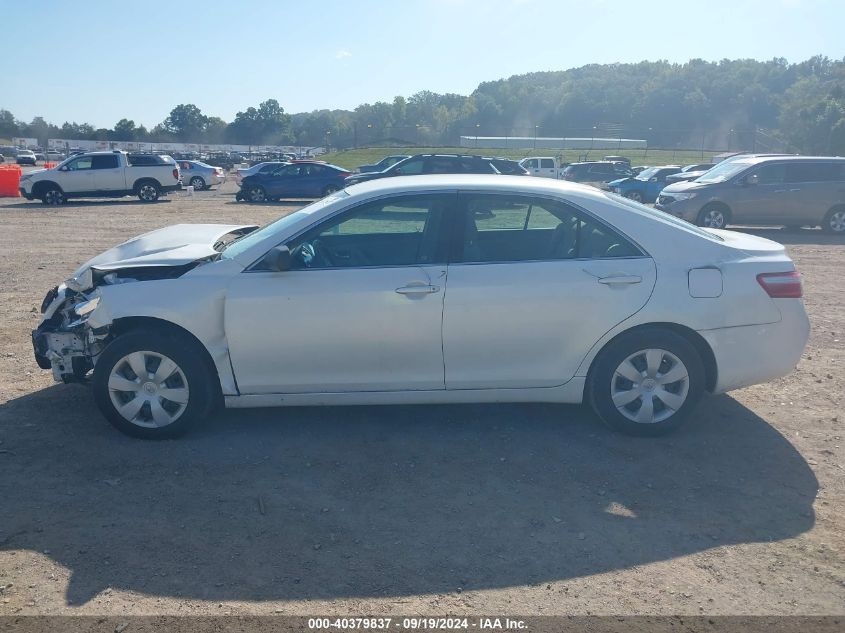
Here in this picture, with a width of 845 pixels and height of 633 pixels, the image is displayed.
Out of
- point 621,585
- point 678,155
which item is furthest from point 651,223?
point 678,155

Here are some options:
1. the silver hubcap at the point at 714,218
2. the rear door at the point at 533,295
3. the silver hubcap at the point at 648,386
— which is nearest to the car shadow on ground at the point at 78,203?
the silver hubcap at the point at 714,218

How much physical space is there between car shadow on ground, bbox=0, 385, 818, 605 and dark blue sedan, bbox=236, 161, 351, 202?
72.7 feet

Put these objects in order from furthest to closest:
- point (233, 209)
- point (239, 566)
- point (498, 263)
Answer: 1. point (233, 209)
2. point (498, 263)
3. point (239, 566)

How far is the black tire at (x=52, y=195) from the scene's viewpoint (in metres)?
25.2

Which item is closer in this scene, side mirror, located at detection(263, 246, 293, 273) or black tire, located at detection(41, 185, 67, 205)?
side mirror, located at detection(263, 246, 293, 273)

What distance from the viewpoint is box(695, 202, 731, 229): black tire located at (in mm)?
16969

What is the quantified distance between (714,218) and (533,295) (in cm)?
1376

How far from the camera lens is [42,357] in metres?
5.20

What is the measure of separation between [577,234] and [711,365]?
48.4 inches

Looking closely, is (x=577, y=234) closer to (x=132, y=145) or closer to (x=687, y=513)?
(x=687, y=513)

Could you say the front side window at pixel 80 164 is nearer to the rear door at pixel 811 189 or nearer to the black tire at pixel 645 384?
the rear door at pixel 811 189

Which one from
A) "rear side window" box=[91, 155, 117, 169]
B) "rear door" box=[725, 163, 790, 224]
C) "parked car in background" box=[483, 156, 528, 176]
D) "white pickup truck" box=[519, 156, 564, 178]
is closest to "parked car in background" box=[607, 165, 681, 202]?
"parked car in background" box=[483, 156, 528, 176]

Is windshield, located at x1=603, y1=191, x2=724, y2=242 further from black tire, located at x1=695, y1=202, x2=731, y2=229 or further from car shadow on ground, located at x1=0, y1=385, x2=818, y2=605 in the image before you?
black tire, located at x1=695, y1=202, x2=731, y2=229

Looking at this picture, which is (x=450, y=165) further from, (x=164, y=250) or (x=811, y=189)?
(x=164, y=250)
